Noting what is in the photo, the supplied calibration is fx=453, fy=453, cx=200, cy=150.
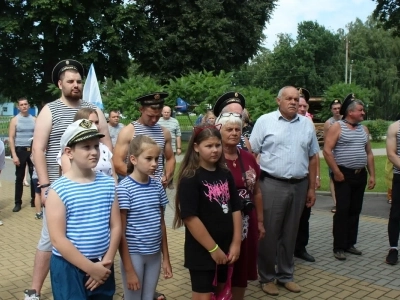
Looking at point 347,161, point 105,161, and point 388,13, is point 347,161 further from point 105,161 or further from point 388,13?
point 388,13

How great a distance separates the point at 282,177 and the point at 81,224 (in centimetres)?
238

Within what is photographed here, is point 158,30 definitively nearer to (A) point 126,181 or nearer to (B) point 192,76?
(B) point 192,76

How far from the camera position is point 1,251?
598 centimetres

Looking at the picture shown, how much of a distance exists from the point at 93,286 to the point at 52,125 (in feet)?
5.44

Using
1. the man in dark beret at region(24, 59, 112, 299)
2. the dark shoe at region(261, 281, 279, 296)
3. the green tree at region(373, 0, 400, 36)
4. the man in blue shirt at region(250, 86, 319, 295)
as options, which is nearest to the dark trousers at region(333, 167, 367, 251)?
the man in blue shirt at region(250, 86, 319, 295)

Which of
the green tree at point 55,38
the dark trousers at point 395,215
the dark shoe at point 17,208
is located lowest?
the dark shoe at point 17,208

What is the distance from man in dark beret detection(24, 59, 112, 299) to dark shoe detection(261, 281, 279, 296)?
2.12 metres

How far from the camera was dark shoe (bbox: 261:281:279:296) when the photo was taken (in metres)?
4.50

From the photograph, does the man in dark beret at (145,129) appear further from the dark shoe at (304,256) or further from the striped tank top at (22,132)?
the striped tank top at (22,132)

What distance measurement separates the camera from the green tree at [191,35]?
23.5 meters

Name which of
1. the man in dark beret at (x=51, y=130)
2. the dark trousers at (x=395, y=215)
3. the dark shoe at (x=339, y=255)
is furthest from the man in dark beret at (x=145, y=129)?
the dark trousers at (x=395, y=215)

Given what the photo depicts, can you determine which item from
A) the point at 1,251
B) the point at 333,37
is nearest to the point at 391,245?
the point at 1,251

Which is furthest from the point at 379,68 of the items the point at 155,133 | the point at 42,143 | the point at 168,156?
the point at 42,143

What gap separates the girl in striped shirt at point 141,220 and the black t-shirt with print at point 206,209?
0.24 metres
